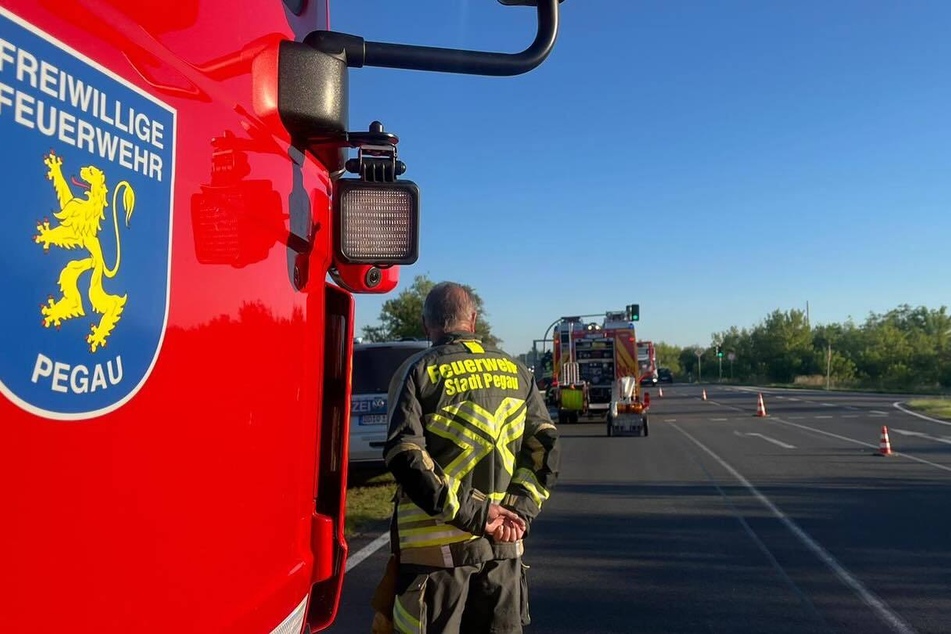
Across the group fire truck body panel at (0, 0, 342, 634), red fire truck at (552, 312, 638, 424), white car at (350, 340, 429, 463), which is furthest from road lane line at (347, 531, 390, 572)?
red fire truck at (552, 312, 638, 424)

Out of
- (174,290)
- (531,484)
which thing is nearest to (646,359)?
(531,484)

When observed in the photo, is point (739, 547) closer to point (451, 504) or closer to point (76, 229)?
point (451, 504)

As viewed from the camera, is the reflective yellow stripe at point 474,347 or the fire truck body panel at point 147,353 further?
the reflective yellow stripe at point 474,347

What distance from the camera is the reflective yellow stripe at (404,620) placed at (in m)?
2.88

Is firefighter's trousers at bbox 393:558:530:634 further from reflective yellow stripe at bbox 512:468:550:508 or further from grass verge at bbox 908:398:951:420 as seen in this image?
grass verge at bbox 908:398:951:420

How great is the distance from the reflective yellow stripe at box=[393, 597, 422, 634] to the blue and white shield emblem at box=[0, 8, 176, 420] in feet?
5.96

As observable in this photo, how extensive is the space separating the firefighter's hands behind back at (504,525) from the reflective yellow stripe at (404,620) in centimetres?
41

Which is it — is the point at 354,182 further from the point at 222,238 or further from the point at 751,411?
the point at 751,411

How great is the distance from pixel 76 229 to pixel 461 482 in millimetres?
1954

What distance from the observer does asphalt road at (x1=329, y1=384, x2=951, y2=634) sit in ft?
17.4

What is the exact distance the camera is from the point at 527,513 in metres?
3.05

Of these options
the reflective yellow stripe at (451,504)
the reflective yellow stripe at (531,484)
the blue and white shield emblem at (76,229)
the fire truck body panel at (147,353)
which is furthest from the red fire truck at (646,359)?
the blue and white shield emblem at (76,229)

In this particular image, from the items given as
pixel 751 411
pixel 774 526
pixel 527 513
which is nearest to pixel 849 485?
pixel 774 526

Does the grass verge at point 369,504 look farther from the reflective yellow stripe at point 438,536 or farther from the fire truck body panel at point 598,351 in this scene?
the fire truck body panel at point 598,351
